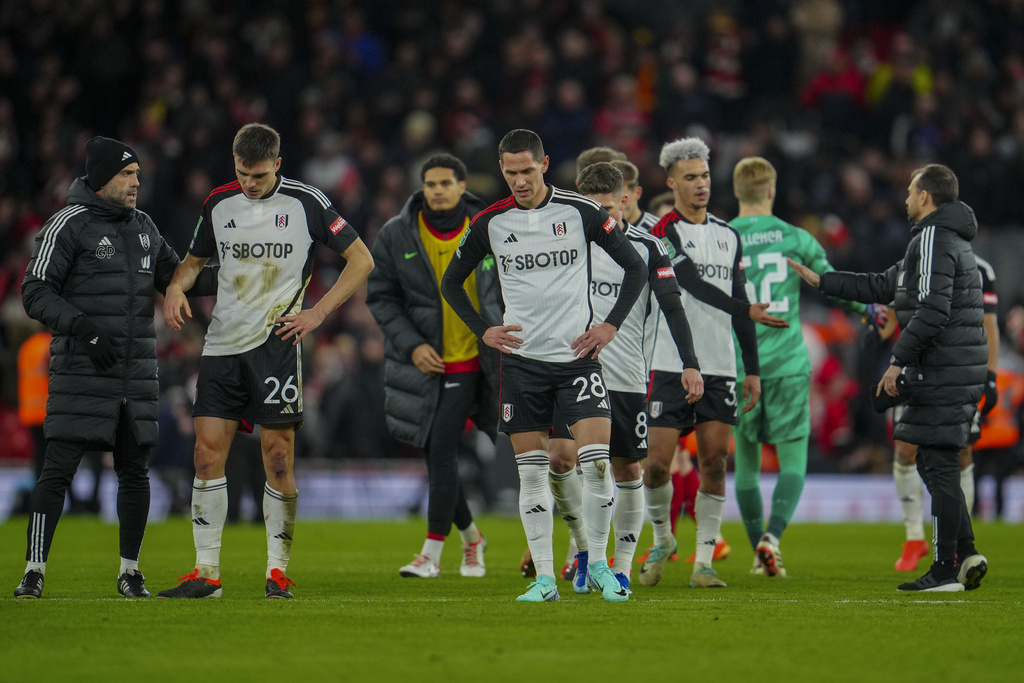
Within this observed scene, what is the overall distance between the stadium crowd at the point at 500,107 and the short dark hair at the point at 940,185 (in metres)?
9.26

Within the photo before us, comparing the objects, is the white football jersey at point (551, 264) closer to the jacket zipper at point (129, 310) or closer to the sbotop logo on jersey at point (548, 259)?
the sbotop logo on jersey at point (548, 259)

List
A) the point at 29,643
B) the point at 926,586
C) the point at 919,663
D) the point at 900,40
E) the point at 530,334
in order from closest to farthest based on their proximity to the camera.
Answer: the point at 919,663, the point at 29,643, the point at 530,334, the point at 926,586, the point at 900,40

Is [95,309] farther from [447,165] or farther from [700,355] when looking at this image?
[700,355]

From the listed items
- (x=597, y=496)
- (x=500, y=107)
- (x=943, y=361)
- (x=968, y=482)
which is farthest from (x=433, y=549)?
(x=500, y=107)

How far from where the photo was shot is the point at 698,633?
5.61 m

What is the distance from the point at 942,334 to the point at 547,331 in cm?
241

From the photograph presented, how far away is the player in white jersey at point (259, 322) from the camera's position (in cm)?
709

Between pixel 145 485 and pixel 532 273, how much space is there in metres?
2.40

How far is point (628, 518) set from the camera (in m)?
7.44

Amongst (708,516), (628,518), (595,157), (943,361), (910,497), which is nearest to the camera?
(628,518)

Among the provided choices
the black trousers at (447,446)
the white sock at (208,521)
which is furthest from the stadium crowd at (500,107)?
the white sock at (208,521)

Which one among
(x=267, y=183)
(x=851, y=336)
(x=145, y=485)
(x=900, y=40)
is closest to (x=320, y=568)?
(x=145, y=485)

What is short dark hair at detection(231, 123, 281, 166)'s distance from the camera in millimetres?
7082

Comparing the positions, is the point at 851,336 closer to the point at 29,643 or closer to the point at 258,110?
the point at 258,110
